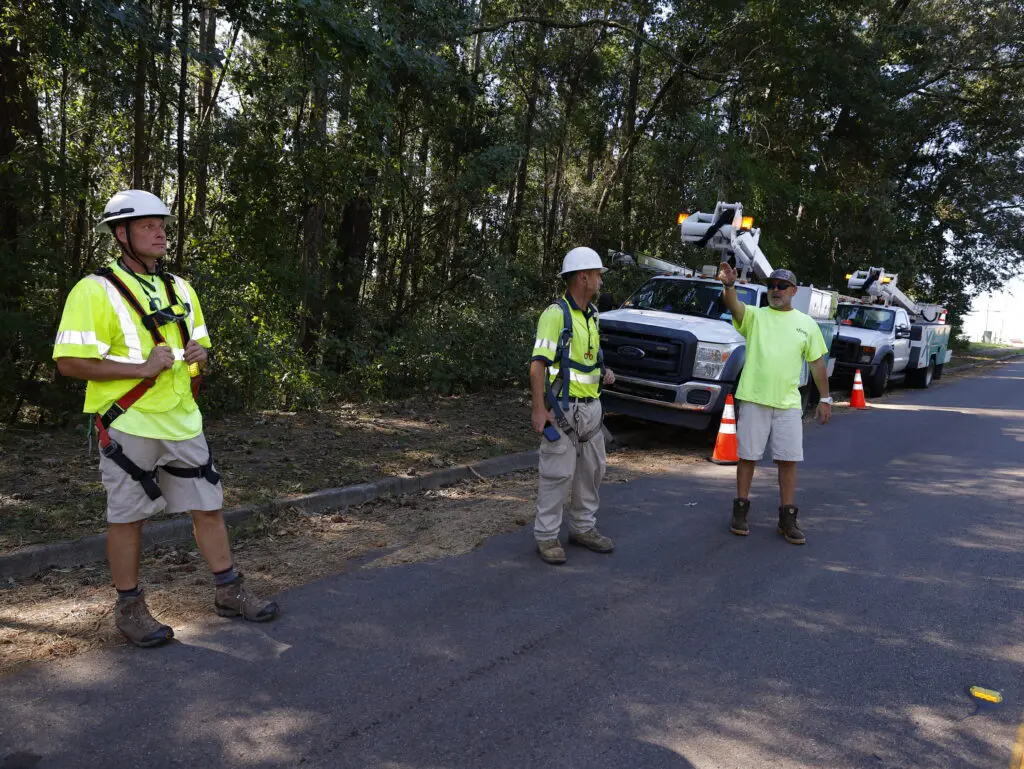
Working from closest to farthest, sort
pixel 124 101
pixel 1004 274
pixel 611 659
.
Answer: pixel 611 659
pixel 124 101
pixel 1004 274

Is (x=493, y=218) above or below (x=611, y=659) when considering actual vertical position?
above

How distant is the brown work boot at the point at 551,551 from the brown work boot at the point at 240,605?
1813 mm

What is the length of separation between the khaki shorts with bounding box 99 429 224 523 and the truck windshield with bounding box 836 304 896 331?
1662cm

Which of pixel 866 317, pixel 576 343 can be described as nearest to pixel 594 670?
pixel 576 343

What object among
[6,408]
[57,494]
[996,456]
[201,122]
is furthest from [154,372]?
[996,456]

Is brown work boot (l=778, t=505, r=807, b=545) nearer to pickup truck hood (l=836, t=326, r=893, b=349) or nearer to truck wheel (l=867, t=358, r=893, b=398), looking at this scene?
pickup truck hood (l=836, t=326, r=893, b=349)

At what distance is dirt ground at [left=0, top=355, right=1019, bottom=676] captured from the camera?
4258mm

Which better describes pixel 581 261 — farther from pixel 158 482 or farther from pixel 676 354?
pixel 676 354

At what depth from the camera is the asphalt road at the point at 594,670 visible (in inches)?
122

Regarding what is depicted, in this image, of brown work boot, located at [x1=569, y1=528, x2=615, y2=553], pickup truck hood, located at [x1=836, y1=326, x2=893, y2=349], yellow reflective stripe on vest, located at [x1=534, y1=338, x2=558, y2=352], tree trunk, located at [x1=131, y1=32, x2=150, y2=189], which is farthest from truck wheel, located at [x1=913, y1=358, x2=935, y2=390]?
tree trunk, located at [x1=131, y1=32, x2=150, y2=189]

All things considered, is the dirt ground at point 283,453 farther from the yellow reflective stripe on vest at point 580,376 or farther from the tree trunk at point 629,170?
the tree trunk at point 629,170

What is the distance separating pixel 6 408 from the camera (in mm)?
8352

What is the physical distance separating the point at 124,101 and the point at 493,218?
338 inches

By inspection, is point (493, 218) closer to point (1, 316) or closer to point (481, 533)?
point (1, 316)
